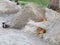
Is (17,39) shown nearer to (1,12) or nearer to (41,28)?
(41,28)

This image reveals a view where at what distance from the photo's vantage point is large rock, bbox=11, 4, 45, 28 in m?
2.73

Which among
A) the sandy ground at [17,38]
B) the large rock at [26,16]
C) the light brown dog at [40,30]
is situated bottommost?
the sandy ground at [17,38]

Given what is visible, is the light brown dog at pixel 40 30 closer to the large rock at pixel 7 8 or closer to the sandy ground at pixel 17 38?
the sandy ground at pixel 17 38

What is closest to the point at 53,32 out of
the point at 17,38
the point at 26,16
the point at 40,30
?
the point at 40,30

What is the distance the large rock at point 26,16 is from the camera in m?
2.73

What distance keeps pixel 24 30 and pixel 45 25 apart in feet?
1.11

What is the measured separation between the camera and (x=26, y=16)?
9.26ft

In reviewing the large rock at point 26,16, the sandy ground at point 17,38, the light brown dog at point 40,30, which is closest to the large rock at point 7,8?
the large rock at point 26,16

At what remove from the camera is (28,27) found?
8.43 ft

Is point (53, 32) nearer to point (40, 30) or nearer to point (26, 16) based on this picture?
point (40, 30)

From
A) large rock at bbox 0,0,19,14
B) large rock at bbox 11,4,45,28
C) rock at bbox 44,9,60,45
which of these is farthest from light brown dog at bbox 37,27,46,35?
large rock at bbox 0,0,19,14

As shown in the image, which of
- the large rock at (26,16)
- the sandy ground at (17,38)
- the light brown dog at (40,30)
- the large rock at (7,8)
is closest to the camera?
the sandy ground at (17,38)

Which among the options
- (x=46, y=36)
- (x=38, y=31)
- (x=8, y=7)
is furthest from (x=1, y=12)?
(x=46, y=36)

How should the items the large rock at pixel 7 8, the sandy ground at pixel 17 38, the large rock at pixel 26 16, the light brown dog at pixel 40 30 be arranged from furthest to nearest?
the large rock at pixel 7 8
the large rock at pixel 26 16
the light brown dog at pixel 40 30
the sandy ground at pixel 17 38
